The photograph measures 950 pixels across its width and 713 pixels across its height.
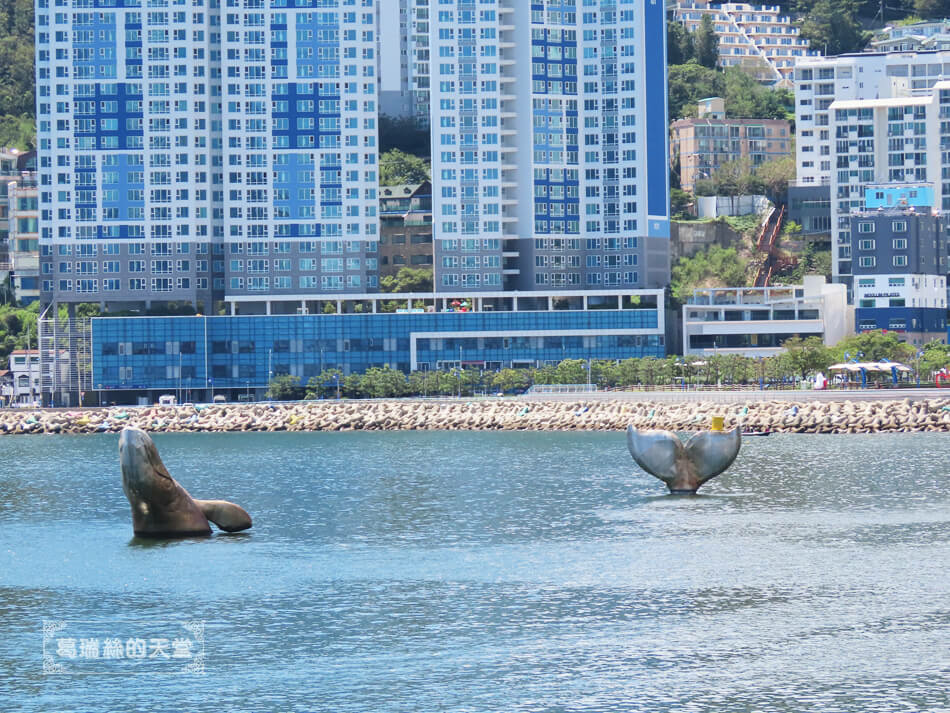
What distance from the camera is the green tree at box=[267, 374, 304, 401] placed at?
170250 millimetres

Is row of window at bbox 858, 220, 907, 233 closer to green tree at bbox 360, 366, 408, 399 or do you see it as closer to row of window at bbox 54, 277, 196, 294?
green tree at bbox 360, 366, 408, 399

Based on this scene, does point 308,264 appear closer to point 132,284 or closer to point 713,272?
point 132,284

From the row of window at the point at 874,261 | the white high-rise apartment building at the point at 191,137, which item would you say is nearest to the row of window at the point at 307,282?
the white high-rise apartment building at the point at 191,137

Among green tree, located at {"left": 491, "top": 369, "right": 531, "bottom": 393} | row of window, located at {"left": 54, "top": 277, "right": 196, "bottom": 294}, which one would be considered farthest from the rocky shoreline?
row of window, located at {"left": 54, "top": 277, "right": 196, "bottom": 294}

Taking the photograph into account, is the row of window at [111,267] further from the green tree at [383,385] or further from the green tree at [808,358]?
the green tree at [808,358]

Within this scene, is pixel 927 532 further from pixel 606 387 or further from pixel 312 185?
pixel 312 185

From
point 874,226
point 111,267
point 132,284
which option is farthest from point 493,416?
point 874,226

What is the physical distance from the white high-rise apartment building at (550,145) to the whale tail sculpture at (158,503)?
11609 centimetres

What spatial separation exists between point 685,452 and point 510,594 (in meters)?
25.2

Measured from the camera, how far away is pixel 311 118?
586 ft

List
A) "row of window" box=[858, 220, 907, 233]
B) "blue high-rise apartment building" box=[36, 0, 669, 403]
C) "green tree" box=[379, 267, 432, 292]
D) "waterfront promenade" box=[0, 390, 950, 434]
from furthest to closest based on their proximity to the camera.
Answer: "green tree" box=[379, 267, 432, 292]
"row of window" box=[858, 220, 907, 233]
"blue high-rise apartment building" box=[36, 0, 669, 403]
"waterfront promenade" box=[0, 390, 950, 434]

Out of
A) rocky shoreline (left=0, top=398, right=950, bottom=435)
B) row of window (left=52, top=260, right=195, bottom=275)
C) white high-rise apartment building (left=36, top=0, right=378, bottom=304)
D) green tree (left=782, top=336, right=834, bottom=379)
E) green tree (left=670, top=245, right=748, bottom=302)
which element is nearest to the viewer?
rocky shoreline (left=0, top=398, right=950, bottom=435)

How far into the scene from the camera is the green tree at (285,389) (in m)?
170

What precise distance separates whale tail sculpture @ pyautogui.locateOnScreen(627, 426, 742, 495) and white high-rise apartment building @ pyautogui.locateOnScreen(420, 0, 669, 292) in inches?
4146
